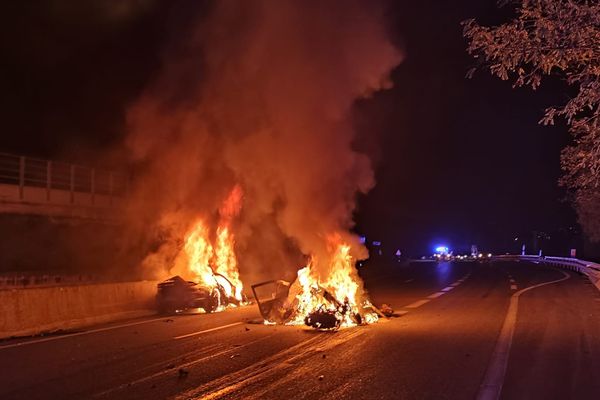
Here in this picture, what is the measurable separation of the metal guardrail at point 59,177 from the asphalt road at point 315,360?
14.5 m

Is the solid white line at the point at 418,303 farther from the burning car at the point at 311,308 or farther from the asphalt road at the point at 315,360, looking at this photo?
the burning car at the point at 311,308

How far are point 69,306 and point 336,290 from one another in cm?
598

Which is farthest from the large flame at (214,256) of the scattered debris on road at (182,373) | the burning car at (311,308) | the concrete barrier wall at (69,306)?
the scattered debris on road at (182,373)

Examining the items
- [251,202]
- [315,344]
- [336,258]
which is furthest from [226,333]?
[251,202]

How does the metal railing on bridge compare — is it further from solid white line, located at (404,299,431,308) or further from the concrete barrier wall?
solid white line, located at (404,299,431,308)

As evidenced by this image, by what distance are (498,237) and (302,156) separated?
15291 cm

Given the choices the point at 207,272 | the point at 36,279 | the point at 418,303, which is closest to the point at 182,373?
the point at 207,272

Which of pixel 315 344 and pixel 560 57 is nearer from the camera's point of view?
pixel 560 57

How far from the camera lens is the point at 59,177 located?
28000 mm

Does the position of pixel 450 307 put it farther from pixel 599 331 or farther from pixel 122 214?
pixel 122 214

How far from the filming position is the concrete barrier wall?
38.6 feet

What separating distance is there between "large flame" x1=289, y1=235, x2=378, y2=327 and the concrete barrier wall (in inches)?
189

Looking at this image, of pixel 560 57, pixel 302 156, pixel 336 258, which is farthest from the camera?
pixel 302 156

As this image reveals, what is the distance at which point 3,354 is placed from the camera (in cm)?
953
